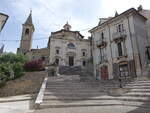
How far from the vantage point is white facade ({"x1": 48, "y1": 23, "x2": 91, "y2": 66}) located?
2720cm

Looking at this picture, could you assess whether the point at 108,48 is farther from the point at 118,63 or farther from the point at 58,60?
the point at 58,60

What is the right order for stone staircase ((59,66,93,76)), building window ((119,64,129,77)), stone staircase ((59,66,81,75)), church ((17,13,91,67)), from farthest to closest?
1. church ((17,13,91,67))
2. stone staircase ((59,66,93,76))
3. stone staircase ((59,66,81,75))
4. building window ((119,64,129,77))

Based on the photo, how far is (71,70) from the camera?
21.7 meters

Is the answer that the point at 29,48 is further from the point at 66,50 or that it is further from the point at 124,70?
the point at 124,70

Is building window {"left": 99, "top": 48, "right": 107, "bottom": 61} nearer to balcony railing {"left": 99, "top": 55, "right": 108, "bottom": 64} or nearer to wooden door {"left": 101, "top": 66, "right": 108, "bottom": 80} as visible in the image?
balcony railing {"left": 99, "top": 55, "right": 108, "bottom": 64}

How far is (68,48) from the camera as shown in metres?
28.6

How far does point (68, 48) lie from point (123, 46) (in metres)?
15.5

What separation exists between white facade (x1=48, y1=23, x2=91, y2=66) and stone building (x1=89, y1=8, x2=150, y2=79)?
1097cm

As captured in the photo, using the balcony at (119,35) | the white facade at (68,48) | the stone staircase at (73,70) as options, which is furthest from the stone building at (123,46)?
the white facade at (68,48)

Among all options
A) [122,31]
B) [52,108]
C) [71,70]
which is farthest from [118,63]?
[52,108]

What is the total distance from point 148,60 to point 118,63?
344 cm

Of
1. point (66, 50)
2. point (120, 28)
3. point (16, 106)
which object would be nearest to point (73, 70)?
point (66, 50)

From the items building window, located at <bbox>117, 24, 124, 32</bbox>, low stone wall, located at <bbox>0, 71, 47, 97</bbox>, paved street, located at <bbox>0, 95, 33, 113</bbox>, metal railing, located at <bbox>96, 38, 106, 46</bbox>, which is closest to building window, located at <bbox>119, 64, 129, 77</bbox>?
metal railing, located at <bbox>96, 38, 106, 46</bbox>

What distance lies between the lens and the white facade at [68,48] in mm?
27203
